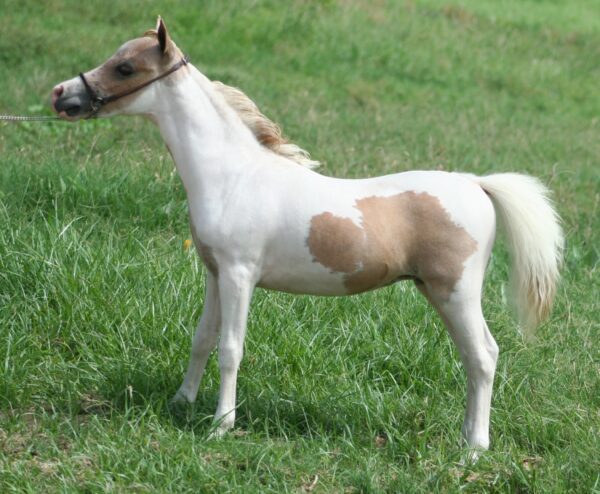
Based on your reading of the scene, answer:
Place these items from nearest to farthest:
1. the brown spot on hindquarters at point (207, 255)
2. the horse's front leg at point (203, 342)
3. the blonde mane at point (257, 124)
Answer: the brown spot on hindquarters at point (207, 255)
the blonde mane at point (257, 124)
the horse's front leg at point (203, 342)

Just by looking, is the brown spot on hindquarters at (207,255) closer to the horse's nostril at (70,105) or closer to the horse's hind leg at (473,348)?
the horse's nostril at (70,105)

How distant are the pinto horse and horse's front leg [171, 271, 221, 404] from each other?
0.51 ft

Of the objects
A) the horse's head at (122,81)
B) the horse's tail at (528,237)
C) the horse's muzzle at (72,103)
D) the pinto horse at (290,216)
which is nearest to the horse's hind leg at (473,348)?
the pinto horse at (290,216)

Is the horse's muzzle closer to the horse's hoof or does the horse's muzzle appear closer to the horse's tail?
the horse's hoof

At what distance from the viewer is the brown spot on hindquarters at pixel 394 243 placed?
13.3 ft

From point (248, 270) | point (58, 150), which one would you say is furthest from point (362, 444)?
point (58, 150)

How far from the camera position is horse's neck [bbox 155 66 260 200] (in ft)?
13.4

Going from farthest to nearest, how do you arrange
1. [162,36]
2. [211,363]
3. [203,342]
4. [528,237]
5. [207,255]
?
1. [211,363]
2. [203,342]
3. [528,237]
4. [207,255]
5. [162,36]

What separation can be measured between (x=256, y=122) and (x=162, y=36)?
0.52 metres

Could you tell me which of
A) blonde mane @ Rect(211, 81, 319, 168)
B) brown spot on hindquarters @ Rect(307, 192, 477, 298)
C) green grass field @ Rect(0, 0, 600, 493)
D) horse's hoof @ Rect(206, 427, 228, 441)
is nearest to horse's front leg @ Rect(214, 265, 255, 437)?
horse's hoof @ Rect(206, 427, 228, 441)

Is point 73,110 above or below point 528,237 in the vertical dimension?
above

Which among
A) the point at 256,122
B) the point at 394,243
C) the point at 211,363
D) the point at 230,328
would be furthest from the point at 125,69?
the point at 211,363

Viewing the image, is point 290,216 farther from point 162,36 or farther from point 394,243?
point 162,36

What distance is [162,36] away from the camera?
3973 mm
